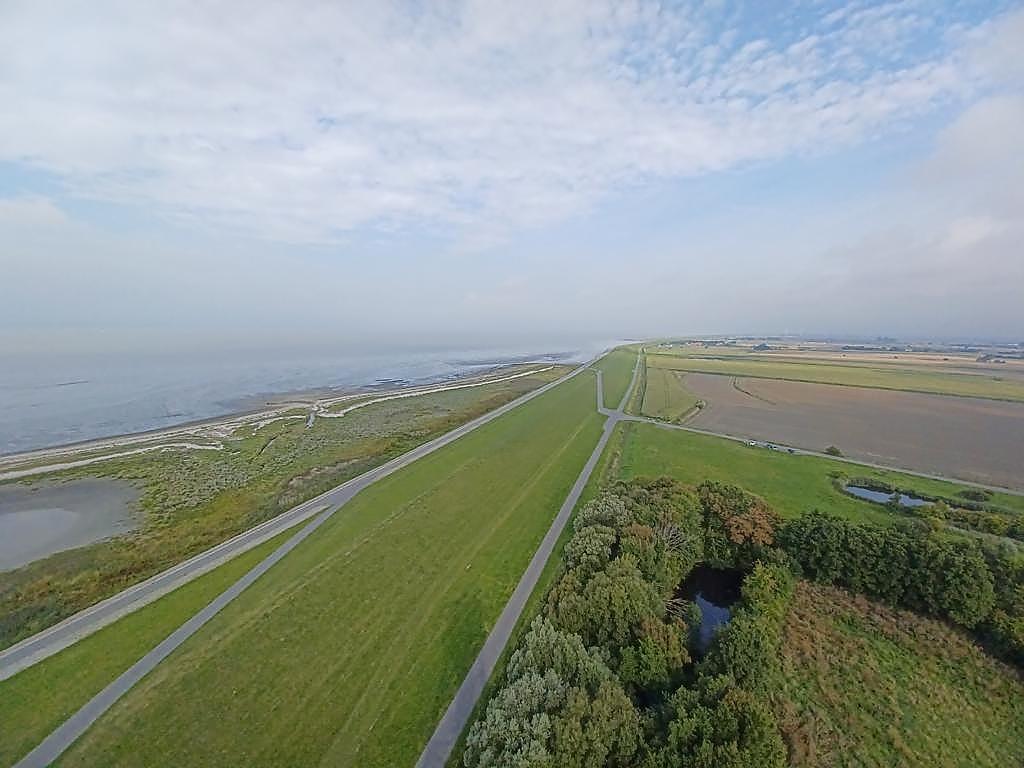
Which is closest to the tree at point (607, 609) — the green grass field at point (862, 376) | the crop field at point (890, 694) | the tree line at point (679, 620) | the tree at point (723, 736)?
the tree line at point (679, 620)

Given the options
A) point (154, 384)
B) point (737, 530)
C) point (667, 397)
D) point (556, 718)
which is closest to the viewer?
point (556, 718)

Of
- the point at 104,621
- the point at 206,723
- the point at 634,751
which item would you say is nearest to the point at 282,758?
the point at 206,723

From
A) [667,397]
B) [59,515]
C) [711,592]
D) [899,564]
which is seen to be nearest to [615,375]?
[667,397]

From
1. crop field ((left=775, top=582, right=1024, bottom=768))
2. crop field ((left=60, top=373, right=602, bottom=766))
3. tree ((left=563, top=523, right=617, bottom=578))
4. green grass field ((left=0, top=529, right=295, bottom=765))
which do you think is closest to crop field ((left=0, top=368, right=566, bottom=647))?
green grass field ((left=0, top=529, right=295, bottom=765))

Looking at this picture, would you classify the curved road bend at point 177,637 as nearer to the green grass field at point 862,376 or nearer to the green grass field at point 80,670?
the green grass field at point 80,670

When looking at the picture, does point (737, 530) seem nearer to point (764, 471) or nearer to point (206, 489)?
point (764, 471)

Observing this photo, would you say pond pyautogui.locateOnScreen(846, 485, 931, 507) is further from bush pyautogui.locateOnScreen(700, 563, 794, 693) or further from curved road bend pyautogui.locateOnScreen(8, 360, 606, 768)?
curved road bend pyautogui.locateOnScreen(8, 360, 606, 768)

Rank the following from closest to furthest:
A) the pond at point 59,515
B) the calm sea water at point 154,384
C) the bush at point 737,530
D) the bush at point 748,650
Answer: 1. the bush at point 748,650
2. the bush at point 737,530
3. the pond at point 59,515
4. the calm sea water at point 154,384
